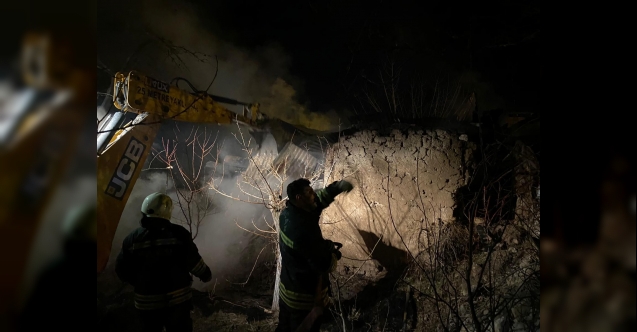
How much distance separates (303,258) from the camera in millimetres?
4230

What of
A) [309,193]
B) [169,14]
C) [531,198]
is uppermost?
[169,14]

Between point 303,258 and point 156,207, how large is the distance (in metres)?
1.82

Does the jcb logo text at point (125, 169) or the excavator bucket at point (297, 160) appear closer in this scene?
the jcb logo text at point (125, 169)

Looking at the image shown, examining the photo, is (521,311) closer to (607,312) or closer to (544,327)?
(544,327)

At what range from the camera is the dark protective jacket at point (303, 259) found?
4.14 metres

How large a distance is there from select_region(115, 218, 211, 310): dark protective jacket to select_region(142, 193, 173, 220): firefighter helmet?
112 millimetres

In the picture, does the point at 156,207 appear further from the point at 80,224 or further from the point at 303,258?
the point at 80,224

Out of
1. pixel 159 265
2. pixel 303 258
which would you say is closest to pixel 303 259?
pixel 303 258

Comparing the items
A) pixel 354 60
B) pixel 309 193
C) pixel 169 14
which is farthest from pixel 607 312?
pixel 169 14

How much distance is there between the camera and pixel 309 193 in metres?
4.35

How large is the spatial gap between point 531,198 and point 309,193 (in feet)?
15.9

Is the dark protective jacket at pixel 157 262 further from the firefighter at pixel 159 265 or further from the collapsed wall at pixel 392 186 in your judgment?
the collapsed wall at pixel 392 186

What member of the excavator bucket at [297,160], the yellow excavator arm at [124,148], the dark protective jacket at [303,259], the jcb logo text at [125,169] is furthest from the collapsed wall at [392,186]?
the jcb logo text at [125,169]

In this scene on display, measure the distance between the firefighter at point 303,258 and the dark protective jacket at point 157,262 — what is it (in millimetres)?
1080
